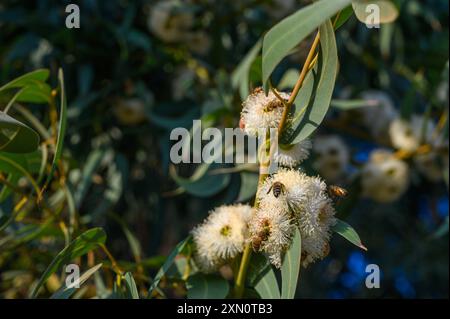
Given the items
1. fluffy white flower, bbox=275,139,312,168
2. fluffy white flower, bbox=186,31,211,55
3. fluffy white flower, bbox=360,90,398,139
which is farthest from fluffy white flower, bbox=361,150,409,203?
fluffy white flower, bbox=275,139,312,168

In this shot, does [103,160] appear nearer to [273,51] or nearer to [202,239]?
[202,239]

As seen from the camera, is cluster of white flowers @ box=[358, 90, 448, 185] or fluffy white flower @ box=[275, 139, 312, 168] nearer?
fluffy white flower @ box=[275, 139, 312, 168]

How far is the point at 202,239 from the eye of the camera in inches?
44.5

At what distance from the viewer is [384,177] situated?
190 centimetres

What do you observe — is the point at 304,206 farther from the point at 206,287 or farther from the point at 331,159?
the point at 331,159

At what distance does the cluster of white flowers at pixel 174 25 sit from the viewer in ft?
6.49

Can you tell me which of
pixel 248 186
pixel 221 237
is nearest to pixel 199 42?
pixel 248 186

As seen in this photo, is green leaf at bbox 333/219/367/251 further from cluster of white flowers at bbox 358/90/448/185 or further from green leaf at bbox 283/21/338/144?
cluster of white flowers at bbox 358/90/448/185

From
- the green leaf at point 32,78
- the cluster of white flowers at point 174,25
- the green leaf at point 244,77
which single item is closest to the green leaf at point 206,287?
the green leaf at point 32,78

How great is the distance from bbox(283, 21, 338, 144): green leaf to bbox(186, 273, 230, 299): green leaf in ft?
0.87

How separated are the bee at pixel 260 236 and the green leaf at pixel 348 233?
93 millimetres

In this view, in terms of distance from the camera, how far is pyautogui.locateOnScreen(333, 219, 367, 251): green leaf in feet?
→ 3.07

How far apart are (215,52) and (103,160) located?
425mm

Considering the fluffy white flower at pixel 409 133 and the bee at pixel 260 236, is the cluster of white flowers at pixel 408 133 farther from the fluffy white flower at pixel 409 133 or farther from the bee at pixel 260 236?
the bee at pixel 260 236
